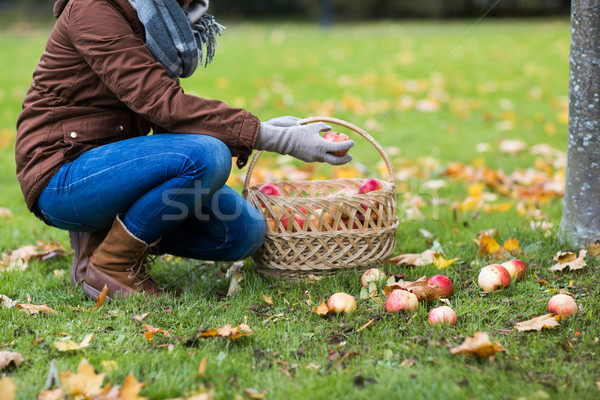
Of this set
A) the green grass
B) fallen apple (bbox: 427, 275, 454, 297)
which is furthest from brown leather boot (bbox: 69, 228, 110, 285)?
fallen apple (bbox: 427, 275, 454, 297)

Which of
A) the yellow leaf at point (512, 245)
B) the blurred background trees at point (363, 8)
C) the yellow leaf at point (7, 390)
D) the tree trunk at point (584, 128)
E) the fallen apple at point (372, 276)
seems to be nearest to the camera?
the yellow leaf at point (7, 390)

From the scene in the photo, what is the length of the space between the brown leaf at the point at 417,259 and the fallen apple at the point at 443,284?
12.3 inches

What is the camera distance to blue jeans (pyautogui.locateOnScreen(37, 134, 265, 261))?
2.16 meters

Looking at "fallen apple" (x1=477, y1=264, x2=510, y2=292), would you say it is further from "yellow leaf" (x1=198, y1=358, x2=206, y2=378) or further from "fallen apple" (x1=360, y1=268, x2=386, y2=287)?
"yellow leaf" (x1=198, y1=358, x2=206, y2=378)

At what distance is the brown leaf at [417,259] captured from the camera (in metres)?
2.62

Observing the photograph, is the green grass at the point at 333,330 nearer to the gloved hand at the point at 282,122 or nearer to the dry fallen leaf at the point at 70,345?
the dry fallen leaf at the point at 70,345

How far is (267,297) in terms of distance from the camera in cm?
235

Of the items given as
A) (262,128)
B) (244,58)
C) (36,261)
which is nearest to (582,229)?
(262,128)

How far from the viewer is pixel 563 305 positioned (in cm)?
205

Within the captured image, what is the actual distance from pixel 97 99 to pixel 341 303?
1186 mm

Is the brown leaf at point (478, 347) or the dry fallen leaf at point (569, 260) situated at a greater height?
the brown leaf at point (478, 347)

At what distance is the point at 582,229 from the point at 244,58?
27.4ft

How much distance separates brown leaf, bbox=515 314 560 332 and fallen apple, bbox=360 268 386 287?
574mm

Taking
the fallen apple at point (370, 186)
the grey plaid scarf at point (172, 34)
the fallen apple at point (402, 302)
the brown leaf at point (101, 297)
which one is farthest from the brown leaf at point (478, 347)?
the grey plaid scarf at point (172, 34)
